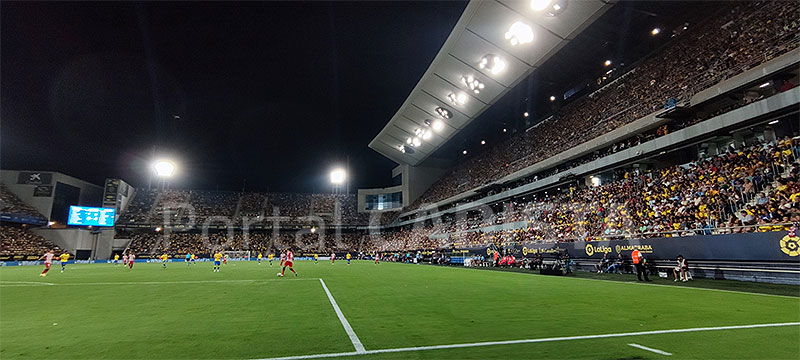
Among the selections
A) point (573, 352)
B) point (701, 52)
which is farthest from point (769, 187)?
point (573, 352)

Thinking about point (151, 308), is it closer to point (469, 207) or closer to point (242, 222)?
point (469, 207)

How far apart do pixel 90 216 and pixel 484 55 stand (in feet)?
196

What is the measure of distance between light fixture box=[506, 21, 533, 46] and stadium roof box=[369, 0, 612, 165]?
0.18 m

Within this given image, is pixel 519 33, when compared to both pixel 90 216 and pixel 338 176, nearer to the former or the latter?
pixel 338 176

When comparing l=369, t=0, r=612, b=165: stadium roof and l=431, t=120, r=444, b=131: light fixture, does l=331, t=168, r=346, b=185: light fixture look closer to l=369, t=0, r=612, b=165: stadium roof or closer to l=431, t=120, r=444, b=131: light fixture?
l=369, t=0, r=612, b=165: stadium roof

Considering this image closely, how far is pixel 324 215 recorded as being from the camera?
250ft

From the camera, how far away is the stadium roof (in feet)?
82.1

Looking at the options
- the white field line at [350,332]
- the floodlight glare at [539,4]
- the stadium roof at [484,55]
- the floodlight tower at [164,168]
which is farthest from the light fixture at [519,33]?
the floodlight tower at [164,168]

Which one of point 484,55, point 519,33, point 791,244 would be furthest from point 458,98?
point 791,244

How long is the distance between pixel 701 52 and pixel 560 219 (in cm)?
1445

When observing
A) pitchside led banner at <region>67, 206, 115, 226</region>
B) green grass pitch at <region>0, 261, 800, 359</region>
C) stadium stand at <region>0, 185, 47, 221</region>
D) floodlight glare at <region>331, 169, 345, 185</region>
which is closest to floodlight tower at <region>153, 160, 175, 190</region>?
pitchside led banner at <region>67, 206, 115, 226</region>

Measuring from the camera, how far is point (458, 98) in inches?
1491

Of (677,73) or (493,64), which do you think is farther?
(493,64)

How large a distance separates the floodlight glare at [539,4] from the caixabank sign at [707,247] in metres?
15.9
